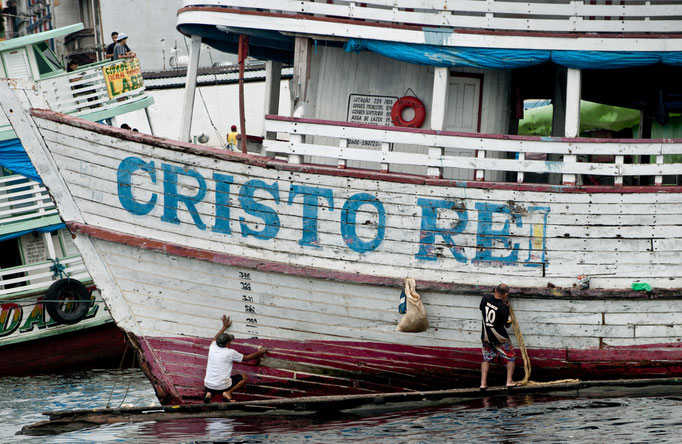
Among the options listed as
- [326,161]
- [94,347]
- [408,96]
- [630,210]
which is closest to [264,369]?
[326,161]

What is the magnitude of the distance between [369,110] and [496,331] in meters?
3.26

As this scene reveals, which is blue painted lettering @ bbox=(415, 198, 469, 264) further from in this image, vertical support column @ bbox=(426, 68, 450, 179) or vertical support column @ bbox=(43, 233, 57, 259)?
vertical support column @ bbox=(43, 233, 57, 259)

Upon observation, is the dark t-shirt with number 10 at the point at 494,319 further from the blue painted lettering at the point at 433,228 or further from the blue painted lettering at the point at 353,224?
the blue painted lettering at the point at 353,224

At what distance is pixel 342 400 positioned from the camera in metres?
10.7

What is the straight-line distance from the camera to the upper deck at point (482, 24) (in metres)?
11.1

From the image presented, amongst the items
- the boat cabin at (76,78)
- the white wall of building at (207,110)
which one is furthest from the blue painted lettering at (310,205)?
the white wall of building at (207,110)

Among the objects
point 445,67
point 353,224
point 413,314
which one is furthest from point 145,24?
point 413,314

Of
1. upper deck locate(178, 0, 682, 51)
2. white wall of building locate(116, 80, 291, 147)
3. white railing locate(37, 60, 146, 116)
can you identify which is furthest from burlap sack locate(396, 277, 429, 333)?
white wall of building locate(116, 80, 291, 147)

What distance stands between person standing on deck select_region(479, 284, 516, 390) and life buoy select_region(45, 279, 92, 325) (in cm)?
808

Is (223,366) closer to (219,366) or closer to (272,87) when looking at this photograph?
(219,366)

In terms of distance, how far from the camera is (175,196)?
10883 millimetres

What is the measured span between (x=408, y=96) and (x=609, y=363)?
3.95 m

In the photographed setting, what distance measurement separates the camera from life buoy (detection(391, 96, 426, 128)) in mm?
11836

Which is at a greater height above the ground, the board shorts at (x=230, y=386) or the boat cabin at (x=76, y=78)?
the boat cabin at (x=76, y=78)
